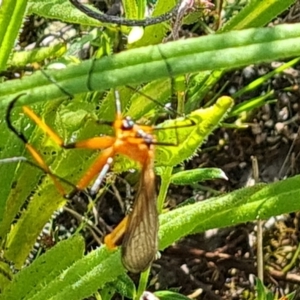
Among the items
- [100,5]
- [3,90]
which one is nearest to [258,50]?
[3,90]

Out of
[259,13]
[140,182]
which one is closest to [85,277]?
[140,182]

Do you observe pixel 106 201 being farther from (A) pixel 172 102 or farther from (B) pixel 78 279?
(B) pixel 78 279

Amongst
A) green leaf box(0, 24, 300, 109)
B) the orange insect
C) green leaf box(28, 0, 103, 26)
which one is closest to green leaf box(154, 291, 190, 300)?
the orange insect

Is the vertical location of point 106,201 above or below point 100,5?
below

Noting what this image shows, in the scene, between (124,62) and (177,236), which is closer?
(124,62)

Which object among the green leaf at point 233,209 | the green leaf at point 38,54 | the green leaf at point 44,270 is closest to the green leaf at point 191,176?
the green leaf at point 233,209

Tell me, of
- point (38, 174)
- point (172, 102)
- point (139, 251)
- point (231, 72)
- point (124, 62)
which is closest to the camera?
point (124, 62)

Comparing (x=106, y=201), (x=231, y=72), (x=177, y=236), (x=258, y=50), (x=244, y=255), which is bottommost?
(x=244, y=255)
